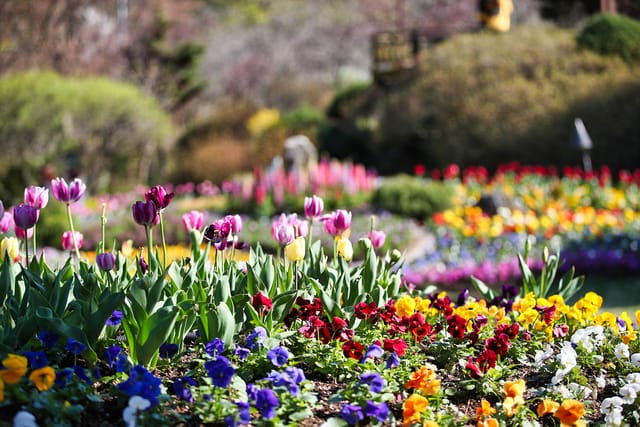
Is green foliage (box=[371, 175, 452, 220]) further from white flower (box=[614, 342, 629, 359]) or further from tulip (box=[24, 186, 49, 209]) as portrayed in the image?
tulip (box=[24, 186, 49, 209])

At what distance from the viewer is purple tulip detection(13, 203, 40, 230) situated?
326 centimetres

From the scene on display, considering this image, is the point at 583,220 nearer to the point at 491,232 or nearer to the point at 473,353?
Result: the point at 491,232

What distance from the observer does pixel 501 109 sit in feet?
52.2

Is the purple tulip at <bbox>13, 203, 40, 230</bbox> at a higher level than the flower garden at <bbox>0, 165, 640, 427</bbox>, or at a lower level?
higher

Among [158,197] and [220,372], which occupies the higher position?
[158,197]

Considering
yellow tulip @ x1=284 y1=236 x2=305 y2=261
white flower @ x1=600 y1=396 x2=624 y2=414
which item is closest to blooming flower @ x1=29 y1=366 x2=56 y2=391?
yellow tulip @ x1=284 y1=236 x2=305 y2=261

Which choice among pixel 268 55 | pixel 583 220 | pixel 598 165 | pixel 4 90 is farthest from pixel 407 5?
pixel 583 220

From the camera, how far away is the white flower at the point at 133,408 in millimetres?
2527

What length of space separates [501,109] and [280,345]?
13441 mm

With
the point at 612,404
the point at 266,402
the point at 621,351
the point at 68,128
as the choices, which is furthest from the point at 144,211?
the point at 68,128

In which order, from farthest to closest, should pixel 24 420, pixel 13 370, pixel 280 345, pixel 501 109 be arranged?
pixel 501 109 < pixel 280 345 < pixel 13 370 < pixel 24 420

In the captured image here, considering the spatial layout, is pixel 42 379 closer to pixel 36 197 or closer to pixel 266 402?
pixel 266 402

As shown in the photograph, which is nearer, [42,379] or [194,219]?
[42,379]

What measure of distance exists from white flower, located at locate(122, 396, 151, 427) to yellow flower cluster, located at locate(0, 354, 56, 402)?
0.27 meters
